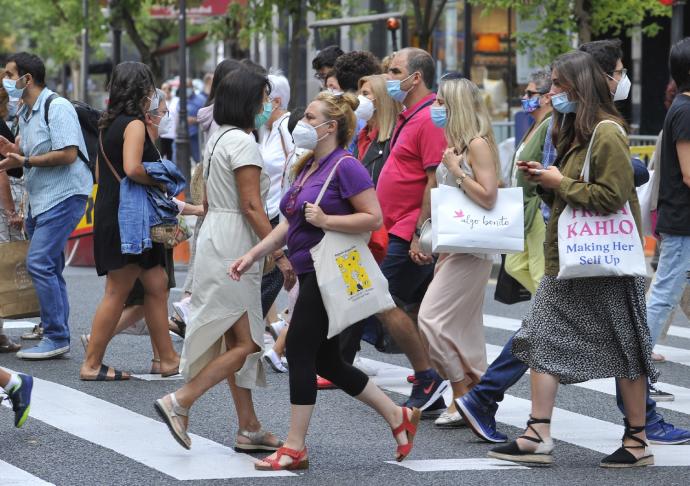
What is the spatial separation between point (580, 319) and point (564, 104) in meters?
0.95

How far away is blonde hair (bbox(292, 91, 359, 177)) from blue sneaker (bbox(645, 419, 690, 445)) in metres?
2.07

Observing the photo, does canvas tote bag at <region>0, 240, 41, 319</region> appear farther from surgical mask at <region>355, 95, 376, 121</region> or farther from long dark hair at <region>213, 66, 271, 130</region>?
long dark hair at <region>213, 66, 271, 130</region>

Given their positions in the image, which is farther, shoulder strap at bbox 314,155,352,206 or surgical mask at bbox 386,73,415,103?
surgical mask at bbox 386,73,415,103

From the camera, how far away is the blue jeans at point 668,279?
26.2ft

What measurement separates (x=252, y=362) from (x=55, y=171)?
3.17 m

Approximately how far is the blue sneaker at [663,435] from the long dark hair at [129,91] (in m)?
3.47

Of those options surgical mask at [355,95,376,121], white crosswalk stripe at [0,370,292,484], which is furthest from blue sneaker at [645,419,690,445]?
surgical mask at [355,95,376,121]

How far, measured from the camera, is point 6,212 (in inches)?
382

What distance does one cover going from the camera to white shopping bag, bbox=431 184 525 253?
660cm

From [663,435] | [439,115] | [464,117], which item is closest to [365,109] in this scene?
[439,115]

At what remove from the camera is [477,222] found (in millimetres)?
6598

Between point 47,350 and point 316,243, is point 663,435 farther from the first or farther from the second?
point 47,350

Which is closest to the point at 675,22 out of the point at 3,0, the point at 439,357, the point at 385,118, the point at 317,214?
the point at 385,118

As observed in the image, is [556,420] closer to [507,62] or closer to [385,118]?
[385,118]
